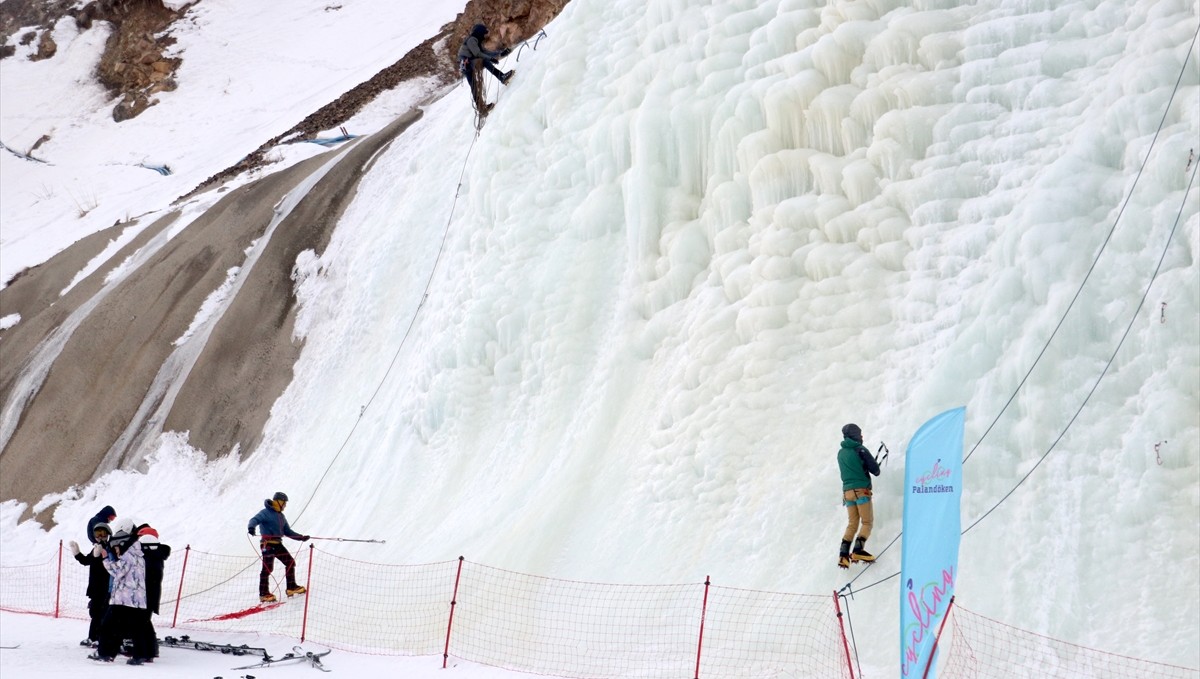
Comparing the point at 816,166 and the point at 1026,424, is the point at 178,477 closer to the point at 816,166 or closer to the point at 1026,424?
the point at 816,166

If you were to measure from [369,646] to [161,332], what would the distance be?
1036 cm

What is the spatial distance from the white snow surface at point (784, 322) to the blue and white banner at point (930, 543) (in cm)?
169

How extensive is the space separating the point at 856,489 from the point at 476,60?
8911mm

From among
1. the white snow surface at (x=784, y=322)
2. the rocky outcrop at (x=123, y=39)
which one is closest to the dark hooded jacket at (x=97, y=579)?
the white snow surface at (x=784, y=322)

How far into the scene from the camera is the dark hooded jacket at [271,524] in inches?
502

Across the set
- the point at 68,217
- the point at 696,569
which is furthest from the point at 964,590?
the point at 68,217

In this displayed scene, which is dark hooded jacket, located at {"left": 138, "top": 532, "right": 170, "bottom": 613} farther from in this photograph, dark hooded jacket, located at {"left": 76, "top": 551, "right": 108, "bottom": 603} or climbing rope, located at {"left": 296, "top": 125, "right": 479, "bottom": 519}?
climbing rope, located at {"left": 296, "top": 125, "right": 479, "bottom": 519}

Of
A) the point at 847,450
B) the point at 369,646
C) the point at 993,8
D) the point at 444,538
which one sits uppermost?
the point at 993,8

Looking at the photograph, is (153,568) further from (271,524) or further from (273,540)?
(273,540)

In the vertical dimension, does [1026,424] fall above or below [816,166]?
below

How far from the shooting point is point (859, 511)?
9320 mm

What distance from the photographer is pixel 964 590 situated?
8883 mm

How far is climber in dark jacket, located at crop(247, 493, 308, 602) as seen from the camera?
1276 cm

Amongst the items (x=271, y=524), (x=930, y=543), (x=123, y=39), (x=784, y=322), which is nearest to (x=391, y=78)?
(x=123, y=39)
